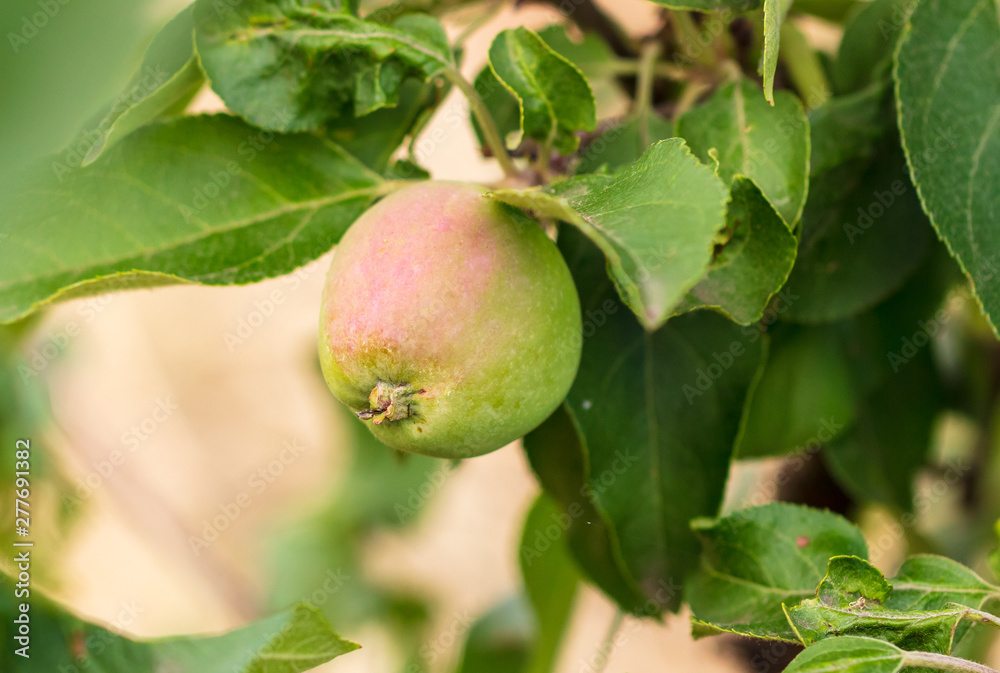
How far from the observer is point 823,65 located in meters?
0.52

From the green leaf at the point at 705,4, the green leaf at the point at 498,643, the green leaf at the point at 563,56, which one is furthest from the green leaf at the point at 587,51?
the green leaf at the point at 498,643

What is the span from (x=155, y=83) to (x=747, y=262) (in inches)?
10.5

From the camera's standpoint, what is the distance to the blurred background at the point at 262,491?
0.87 meters

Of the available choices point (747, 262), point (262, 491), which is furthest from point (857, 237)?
point (262, 491)

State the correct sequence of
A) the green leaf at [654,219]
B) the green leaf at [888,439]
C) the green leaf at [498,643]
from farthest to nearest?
the green leaf at [498,643] → the green leaf at [888,439] → the green leaf at [654,219]

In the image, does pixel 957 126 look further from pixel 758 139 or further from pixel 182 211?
pixel 182 211

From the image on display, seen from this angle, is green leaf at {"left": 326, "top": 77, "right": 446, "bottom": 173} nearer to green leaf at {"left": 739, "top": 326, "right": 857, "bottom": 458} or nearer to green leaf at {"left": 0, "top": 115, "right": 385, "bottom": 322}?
green leaf at {"left": 0, "top": 115, "right": 385, "bottom": 322}

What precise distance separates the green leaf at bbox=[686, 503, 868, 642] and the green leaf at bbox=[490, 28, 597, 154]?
0.63 feet

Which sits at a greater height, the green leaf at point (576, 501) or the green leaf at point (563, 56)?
the green leaf at point (563, 56)

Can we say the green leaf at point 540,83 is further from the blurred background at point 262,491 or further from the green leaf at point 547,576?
the green leaf at point 547,576

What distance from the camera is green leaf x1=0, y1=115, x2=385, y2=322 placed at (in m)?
0.35

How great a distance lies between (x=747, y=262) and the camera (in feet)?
1.04

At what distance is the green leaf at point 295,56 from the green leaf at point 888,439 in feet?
1.29

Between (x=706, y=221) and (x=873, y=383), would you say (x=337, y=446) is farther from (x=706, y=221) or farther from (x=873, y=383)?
(x=706, y=221)
